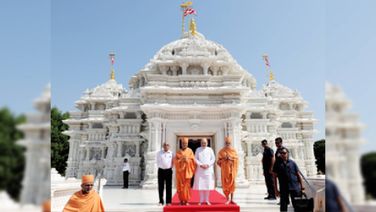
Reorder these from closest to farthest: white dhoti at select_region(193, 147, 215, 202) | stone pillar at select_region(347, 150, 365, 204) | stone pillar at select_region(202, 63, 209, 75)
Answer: stone pillar at select_region(347, 150, 365, 204) < white dhoti at select_region(193, 147, 215, 202) < stone pillar at select_region(202, 63, 209, 75)

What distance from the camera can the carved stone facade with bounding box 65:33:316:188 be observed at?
46.4 ft

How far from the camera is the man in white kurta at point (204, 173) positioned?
23.2 feet

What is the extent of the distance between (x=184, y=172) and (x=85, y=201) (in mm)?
2971

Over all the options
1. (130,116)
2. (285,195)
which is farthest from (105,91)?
(285,195)

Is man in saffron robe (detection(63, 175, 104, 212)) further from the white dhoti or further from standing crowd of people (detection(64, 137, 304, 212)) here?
the white dhoti

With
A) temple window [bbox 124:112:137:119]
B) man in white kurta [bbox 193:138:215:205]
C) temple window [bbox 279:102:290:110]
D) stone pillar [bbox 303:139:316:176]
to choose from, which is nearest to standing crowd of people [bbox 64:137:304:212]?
man in white kurta [bbox 193:138:215:205]

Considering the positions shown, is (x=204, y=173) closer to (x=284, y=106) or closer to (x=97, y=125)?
(x=97, y=125)

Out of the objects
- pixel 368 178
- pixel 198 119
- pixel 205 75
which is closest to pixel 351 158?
pixel 368 178

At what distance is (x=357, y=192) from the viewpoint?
2143mm

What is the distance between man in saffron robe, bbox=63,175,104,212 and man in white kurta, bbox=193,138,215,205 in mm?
2858

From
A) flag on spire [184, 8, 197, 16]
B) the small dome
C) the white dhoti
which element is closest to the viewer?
the white dhoti

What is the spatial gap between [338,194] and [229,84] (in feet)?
41.8

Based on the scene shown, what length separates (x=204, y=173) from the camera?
23.7 feet

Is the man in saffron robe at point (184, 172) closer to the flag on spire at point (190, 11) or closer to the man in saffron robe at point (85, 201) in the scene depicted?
the man in saffron robe at point (85, 201)
